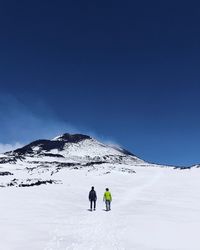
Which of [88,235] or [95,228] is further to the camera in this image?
[95,228]

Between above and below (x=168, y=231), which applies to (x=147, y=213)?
above

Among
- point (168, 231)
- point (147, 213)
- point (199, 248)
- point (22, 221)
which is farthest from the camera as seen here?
point (147, 213)

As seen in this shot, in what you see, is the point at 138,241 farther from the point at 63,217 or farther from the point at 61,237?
the point at 63,217

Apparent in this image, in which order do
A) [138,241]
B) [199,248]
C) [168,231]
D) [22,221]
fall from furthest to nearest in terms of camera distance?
[22,221]
[168,231]
[138,241]
[199,248]

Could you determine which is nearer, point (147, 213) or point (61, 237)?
point (61, 237)

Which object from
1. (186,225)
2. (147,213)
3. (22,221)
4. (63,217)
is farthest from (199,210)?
(22,221)

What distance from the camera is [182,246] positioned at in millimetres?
15445

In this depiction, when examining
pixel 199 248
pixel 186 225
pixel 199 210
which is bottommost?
pixel 199 248

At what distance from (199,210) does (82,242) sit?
14.5m

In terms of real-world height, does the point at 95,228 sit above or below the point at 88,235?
above

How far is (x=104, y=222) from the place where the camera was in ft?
72.8

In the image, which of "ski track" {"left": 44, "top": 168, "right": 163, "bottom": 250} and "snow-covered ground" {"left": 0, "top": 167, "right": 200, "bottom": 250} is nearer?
"ski track" {"left": 44, "top": 168, "right": 163, "bottom": 250}

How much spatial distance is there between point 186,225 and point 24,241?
8.92 meters

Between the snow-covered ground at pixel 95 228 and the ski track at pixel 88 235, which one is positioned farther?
the snow-covered ground at pixel 95 228
